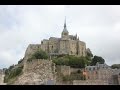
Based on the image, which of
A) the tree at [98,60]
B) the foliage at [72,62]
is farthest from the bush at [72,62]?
the tree at [98,60]

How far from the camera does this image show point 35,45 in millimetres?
40094

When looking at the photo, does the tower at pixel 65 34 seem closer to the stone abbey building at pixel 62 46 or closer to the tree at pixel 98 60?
the stone abbey building at pixel 62 46

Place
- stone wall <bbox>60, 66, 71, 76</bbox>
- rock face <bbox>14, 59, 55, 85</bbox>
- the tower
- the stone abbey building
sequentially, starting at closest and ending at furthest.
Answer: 1. rock face <bbox>14, 59, 55, 85</bbox>
2. stone wall <bbox>60, 66, 71, 76</bbox>
3. the stone abbey building
4. the tower

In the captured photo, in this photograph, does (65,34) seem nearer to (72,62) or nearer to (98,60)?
(98,60)

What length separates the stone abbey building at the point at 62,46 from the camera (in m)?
39.7

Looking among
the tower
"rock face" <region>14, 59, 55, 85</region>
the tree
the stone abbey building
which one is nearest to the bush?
the tree

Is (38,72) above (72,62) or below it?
below

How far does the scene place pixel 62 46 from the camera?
40844 mm

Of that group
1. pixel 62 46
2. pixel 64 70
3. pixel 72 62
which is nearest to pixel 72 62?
pixel 72 62

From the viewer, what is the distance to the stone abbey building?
39.7 meters

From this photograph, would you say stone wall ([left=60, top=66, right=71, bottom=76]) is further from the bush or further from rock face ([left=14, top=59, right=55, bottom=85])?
the bush
